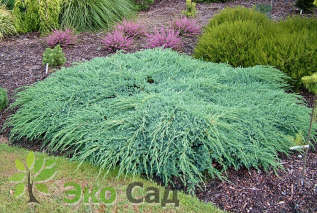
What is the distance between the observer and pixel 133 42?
6.51 meters

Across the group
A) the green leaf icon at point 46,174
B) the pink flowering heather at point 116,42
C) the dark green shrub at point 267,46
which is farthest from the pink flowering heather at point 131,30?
the green leaf icon at point 46,174

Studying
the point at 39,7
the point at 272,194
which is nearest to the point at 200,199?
the point at 272,194

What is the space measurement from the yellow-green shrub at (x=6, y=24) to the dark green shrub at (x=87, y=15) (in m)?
1.04

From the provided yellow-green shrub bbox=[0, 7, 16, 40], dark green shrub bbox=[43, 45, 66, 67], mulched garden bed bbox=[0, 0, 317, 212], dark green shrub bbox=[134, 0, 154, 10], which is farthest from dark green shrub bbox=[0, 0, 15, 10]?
dark green shrub bbox=[43, 45, 66, 67]

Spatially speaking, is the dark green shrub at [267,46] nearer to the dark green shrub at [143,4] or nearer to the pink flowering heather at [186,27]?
the pink flowering heather at [186,27]

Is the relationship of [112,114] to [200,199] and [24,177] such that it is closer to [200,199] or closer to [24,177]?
[24,177]

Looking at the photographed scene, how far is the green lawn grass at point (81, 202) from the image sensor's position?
2828mm

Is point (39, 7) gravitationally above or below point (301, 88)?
above

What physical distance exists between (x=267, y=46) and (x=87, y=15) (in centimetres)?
401

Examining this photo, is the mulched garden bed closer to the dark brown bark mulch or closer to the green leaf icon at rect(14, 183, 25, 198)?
the dark brown bark mulch

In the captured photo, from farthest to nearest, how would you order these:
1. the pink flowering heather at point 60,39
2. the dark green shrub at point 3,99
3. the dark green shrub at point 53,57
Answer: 1. the pink flowering heather at point 60,39
2. the dark green shrub at point 53,57
3. the dark green shrub at point 3,99

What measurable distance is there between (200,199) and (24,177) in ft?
5.11

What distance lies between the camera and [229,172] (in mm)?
3287

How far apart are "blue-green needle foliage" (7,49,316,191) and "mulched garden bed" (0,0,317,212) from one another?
0.13 m
